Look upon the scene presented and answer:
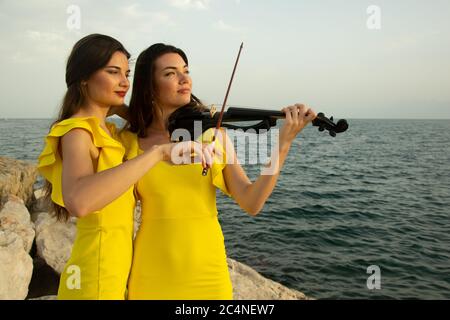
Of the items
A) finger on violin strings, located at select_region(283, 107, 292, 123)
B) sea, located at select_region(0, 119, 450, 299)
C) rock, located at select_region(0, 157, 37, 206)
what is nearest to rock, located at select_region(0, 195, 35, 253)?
rock, located at select_region(0, 157, 37, 206)

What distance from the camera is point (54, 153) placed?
6.88 feet

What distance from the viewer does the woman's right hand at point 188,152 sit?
2.07 metres

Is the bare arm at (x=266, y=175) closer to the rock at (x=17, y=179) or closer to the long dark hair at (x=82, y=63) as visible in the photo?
the long dark hair at (x=82, y=63)

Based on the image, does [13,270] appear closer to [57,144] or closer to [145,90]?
[145,90]

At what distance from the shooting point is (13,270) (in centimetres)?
506

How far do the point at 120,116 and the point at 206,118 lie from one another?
2.22 ft

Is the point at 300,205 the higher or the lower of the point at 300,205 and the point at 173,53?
the lower

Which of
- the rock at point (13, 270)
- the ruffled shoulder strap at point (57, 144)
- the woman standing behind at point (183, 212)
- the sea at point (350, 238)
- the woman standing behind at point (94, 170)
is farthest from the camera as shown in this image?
the sea at point (350, 238)

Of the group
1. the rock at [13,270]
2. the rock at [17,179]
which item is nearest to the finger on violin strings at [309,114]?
the rock at [13,270]

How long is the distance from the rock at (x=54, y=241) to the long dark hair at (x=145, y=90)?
13.4 feet

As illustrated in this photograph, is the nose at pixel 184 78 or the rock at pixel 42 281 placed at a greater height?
the nose at pixel 184 78

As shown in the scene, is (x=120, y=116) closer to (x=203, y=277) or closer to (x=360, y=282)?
(x=203, y=277)

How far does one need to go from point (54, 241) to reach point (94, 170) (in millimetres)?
5000
